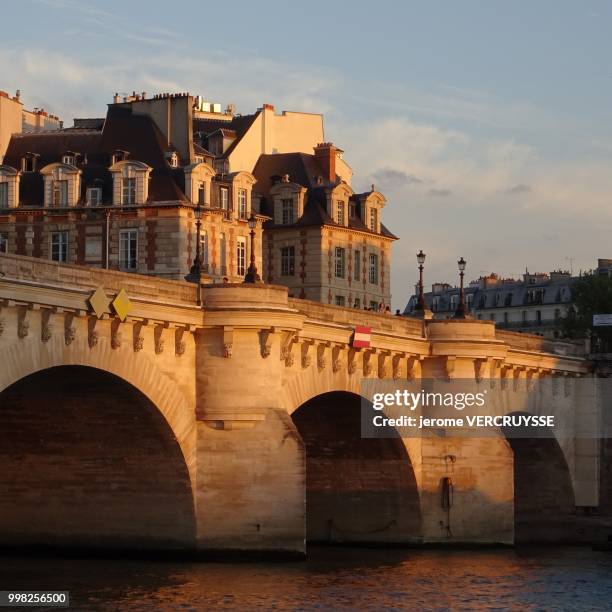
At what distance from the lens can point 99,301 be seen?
174 ft

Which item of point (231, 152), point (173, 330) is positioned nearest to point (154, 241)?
point (231, 152)

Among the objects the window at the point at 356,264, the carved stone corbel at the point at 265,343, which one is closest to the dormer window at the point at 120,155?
the window at the point at 356,264

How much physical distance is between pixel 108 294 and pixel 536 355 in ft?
113

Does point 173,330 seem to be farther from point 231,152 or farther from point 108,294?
point 231,152

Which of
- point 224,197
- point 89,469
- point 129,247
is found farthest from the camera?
point 224,197

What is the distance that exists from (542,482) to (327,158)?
2448cm

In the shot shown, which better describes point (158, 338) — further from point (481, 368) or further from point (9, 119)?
point (9, 119)

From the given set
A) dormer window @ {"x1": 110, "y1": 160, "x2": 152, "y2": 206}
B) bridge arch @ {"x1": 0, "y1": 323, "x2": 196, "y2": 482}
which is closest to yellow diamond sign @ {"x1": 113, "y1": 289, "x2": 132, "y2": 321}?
bridge arch @ {"x1": 0, "y1": 323, "x2": 196, "y2": 482}

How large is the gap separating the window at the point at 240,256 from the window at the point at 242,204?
1244mm

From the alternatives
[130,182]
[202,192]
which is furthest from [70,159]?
[202,192]

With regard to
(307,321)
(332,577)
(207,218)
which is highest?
(207,218)

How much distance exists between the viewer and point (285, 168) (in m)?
102

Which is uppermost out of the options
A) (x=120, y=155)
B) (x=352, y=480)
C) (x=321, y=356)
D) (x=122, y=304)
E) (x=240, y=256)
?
(x=120, y=155)

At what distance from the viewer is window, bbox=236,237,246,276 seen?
306ft
